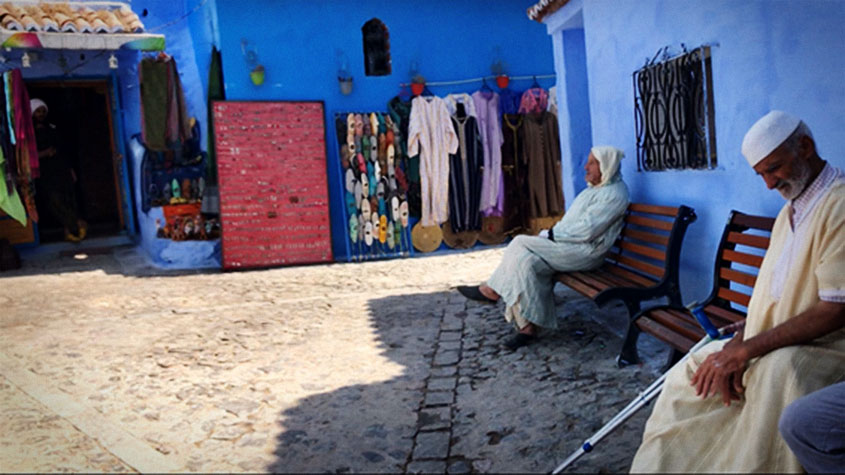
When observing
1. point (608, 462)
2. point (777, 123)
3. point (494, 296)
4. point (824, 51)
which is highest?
point (824, 51)

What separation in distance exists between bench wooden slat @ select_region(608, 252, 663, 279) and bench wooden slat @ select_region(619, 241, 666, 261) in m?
0.06

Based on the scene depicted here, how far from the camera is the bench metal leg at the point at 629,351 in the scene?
429 cm

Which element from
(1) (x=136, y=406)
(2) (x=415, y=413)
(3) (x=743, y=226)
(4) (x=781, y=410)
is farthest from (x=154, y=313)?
(4) (x=781, y=410)

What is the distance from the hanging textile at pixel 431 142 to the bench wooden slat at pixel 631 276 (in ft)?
14.9

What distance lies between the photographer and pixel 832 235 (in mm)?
2389

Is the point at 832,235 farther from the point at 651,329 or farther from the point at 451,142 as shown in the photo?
the point at 451,142

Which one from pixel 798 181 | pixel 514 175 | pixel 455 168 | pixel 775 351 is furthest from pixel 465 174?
pixel 775 351

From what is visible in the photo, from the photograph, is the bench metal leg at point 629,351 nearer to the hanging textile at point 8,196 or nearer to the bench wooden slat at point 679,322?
the bench wooden slat at point 679,322

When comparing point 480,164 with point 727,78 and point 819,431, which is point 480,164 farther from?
point 819,431

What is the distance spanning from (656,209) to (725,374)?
102 inches

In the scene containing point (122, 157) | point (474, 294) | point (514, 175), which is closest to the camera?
point (474, 294)

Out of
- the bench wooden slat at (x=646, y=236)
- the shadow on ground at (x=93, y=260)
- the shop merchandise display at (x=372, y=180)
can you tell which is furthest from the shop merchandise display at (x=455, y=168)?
the bench wooden slat at (x=646, y=236)

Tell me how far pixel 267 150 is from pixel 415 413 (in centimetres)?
599

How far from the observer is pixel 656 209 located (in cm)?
489
